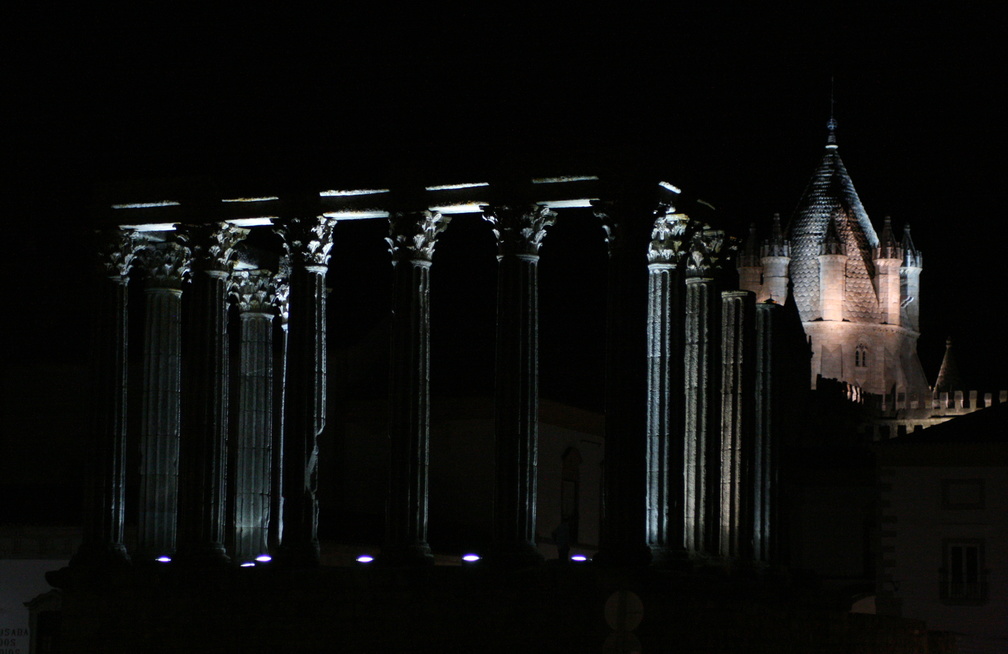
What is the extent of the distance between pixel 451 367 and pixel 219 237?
54.7 ft

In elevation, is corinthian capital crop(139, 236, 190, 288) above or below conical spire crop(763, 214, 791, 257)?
below

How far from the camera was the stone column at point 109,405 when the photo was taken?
3244 cm

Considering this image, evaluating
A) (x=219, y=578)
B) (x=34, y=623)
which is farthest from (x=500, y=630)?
(x=34, y=623)

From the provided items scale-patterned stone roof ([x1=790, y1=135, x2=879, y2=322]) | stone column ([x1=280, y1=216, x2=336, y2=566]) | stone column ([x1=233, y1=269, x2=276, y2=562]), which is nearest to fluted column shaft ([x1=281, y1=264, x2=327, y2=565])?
stone column ([x1=280, y1=216, x2=336, y2=566])

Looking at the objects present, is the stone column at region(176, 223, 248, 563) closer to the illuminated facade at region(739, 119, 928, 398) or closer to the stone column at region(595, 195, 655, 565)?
the stone column at region(595, 195, 655, 565)

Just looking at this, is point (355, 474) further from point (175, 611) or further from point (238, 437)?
point (175, 611)

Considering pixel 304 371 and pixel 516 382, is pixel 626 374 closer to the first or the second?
pixel 516 382

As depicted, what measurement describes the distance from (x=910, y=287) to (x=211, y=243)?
91612 millimetres

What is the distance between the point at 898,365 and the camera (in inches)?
4574

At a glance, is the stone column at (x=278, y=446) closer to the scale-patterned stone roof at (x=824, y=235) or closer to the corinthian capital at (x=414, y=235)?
Result: the corinthian capital at (x=414, y=235)

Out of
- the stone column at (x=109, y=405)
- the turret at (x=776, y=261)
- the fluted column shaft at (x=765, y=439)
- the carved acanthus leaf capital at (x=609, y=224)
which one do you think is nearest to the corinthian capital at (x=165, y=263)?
the stone column at (x=109, y=405)

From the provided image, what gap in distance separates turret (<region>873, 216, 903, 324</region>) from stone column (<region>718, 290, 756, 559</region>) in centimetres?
8306

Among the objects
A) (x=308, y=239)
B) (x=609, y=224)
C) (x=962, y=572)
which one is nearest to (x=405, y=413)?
(x=308, y=239)

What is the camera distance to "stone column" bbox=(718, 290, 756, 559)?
107 feet
